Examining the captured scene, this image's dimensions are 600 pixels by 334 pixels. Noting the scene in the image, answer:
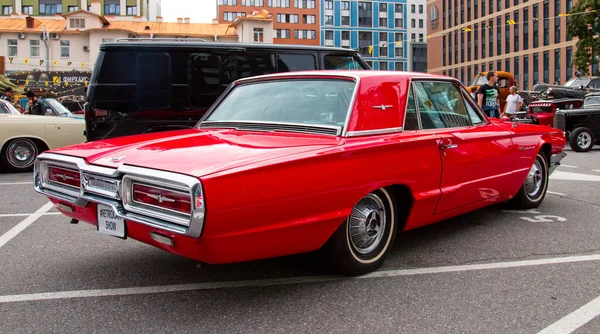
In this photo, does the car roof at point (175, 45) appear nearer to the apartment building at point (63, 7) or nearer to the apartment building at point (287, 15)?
the apartment building at point (63, 7)

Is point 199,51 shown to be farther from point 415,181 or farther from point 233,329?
point 233,329

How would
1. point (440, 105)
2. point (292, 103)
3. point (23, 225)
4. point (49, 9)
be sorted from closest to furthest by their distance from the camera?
1. point (292, 103)
2. point (440, 105)
3. point (23, 225)
4. point (49, 9)

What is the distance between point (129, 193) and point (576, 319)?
2.52 metres

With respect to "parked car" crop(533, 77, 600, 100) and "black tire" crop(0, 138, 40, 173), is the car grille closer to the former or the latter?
"parked car" crop(533, 77, 600, 100)

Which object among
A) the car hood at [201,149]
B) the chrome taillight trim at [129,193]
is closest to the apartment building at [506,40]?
the car hood at [201,149]

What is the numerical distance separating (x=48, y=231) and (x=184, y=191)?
3017mm

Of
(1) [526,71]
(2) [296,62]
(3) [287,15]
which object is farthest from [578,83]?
(3) [287,15]

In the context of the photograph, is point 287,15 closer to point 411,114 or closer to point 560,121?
point 560,121

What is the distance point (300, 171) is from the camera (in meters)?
3.05

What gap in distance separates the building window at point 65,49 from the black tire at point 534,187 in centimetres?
6231

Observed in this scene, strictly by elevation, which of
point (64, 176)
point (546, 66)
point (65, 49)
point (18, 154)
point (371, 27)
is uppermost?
point (371, 27)

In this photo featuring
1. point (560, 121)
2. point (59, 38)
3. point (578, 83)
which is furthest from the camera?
point (59, 38)

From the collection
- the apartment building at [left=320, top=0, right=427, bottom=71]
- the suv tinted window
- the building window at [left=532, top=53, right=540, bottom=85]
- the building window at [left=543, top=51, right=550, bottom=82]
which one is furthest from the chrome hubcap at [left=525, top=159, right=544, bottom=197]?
the apartment building at [left=320, top=0, right=427, bottom=71]

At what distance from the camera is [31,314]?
10.0 feet
